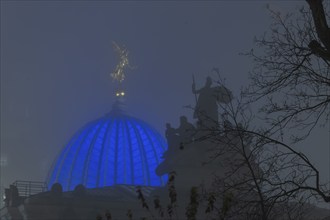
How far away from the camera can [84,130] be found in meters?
64.2

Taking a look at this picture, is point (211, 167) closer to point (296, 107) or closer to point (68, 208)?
point (68, 208)

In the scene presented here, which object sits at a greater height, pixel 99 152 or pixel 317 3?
pixel 99 152

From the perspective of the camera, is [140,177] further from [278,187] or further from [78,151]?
[278,187]

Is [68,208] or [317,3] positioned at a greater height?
[68,208]

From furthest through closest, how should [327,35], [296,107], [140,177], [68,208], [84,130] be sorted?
[84,130], [140,177], [68,208], [296,107], [327,35]

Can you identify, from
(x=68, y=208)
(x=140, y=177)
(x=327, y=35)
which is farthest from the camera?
(x=140, y=177)

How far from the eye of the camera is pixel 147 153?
61.8 m

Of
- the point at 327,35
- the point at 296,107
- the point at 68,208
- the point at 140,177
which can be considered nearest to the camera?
the point at 327,35

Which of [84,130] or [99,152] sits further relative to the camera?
[84,130]

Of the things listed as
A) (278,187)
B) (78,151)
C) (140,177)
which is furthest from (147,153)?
(278,187)

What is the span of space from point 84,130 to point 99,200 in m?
20.2

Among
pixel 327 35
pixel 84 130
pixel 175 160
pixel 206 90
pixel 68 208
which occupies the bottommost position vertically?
pixel 327 35

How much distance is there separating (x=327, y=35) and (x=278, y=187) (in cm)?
291

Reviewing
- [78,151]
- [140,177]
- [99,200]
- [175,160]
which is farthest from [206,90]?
[78,151]
